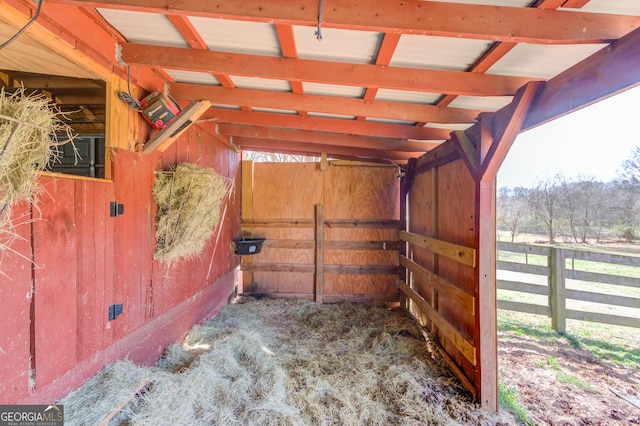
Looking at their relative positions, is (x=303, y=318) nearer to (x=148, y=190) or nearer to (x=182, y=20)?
(x=148, y=190)

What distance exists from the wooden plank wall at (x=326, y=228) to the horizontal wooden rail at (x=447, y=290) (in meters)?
0.97

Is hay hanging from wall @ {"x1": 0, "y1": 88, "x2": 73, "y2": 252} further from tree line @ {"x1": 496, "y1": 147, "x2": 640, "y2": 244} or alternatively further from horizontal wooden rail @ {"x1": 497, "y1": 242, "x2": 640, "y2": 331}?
tree line @ {"x1": 496, "y1": 147, "x2": 640, "y2": 244}

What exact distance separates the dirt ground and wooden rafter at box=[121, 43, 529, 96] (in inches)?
90.9

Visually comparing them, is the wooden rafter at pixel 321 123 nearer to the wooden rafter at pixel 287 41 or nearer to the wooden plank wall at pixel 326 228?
the wooden rafter at pixel 287 41

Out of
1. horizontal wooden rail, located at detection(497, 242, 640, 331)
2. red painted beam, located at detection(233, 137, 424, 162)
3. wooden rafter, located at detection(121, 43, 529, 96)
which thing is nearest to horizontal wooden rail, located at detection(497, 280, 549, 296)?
horizontal wooden rail, located at detection(497, 242, 640, 331)

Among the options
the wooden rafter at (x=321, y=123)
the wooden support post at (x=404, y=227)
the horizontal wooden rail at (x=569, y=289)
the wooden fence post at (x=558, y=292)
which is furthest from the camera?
the wooden support post at (x=404, y=227)

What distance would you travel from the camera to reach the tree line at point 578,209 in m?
6.61

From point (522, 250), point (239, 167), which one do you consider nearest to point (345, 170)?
point (239, 167)

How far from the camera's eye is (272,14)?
1230 millimetres

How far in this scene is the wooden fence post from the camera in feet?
10.8

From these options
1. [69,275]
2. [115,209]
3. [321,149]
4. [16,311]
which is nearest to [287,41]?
[115,209]

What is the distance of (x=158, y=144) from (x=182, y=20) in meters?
0.94

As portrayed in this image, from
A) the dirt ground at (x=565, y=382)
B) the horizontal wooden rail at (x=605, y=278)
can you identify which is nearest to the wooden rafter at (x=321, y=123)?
the dirt ground at (x=565, y=382)

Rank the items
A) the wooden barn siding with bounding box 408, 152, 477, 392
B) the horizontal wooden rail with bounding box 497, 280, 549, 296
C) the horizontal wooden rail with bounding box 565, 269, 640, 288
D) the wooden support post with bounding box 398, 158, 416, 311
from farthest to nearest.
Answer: the wooden support post with bounding box 398, 158, 416, 311 → the horizontal wooden rail with bounding box 497, 280, 549, 296 → the horizontal wooden rail with bounding box 565, 269, 640, 288 → the wooden barn siding with bounding box 408, 152, 477, 392
